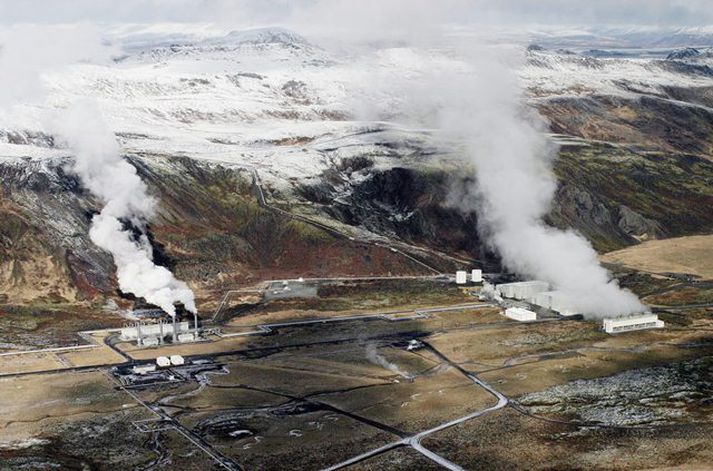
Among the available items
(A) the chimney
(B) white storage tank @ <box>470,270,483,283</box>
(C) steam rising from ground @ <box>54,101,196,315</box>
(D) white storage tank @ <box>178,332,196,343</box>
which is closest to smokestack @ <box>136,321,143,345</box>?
(A) the chimney

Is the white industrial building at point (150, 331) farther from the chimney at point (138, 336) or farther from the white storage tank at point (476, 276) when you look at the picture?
the white storage tank at point (476, 276)

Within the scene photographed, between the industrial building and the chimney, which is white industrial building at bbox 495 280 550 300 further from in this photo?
the chimney

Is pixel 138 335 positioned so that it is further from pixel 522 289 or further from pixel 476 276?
pixel 476 276

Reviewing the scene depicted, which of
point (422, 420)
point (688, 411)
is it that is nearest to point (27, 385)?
point (422, 420)

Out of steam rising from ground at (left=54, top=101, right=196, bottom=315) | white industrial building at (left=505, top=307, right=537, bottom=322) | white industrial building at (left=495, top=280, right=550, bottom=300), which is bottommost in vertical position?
white industrial building at (left=505, top=307, right=537, bottom=322)

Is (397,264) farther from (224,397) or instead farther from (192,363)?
(224,397)
